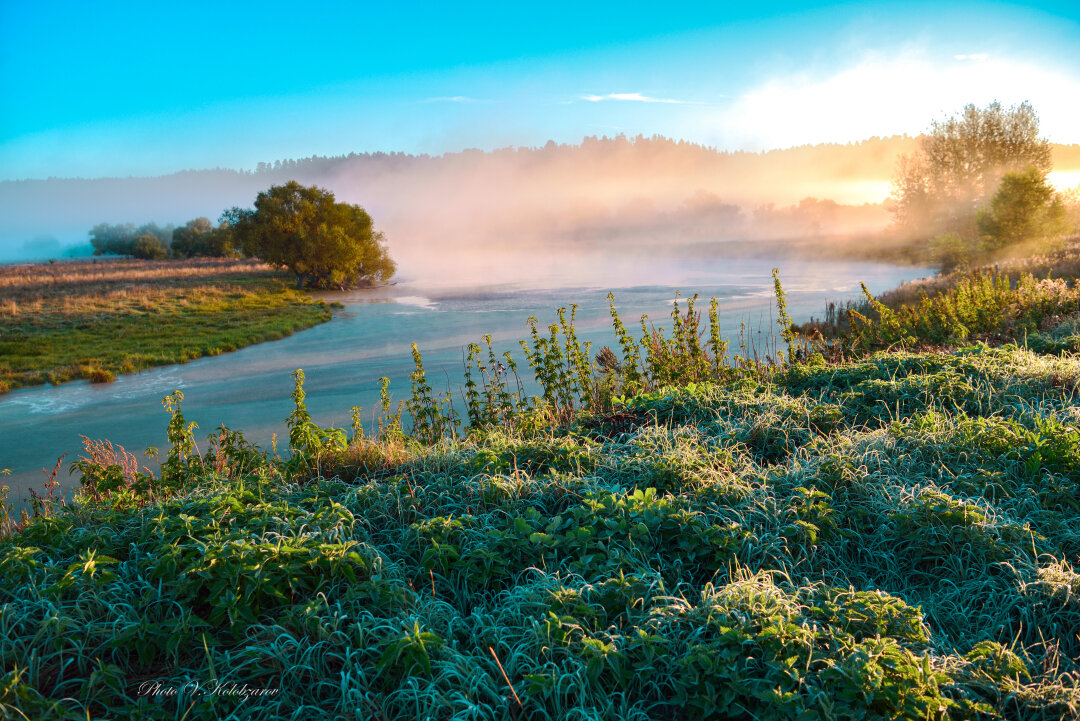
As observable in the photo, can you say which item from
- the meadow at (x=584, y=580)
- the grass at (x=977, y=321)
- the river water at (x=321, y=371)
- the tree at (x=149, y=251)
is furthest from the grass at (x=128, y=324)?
the tree at (x=149, y=251)

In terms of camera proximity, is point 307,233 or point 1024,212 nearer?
point 1024,212

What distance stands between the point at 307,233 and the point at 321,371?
90.8 ft

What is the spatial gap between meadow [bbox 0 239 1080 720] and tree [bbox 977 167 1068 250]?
4381 centimetres

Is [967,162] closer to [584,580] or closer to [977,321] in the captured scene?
[977,321]

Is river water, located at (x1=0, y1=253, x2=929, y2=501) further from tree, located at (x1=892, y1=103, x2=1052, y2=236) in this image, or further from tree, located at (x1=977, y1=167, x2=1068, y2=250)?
tree, located at (x1=892, y1=103, x2=1052, y2=236)

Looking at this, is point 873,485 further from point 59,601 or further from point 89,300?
point 89,300

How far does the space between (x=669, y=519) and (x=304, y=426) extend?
342 cm

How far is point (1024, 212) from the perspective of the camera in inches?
1537

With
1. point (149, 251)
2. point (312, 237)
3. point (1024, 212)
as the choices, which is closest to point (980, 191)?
point (1024, 212)

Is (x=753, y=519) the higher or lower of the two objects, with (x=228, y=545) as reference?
lower

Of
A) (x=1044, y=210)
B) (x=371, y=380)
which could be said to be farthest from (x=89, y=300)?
(x=1044, y=210)

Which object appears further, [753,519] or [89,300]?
[89,300]

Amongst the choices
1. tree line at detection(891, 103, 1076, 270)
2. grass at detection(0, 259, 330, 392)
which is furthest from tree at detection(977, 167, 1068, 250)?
grass at detection(0, 259, 330, 392)

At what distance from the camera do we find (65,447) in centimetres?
1091
